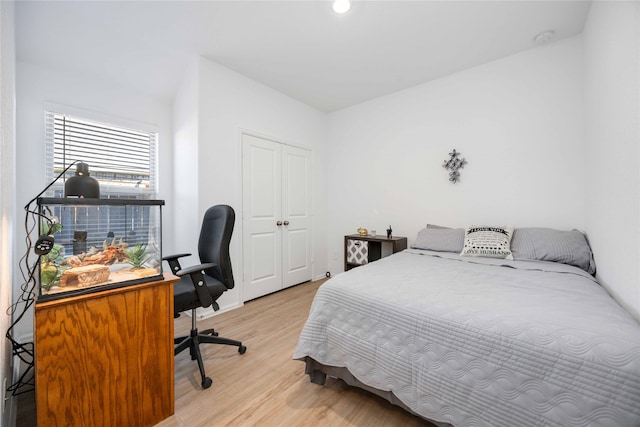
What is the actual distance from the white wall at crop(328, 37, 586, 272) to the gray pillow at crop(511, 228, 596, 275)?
296mm

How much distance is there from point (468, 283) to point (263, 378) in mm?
1494

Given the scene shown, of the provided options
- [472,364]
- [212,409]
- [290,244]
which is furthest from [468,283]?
[290,244]

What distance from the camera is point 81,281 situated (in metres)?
1.15

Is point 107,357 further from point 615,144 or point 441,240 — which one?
point 615,144

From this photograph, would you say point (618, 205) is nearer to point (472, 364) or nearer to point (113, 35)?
point (472, 364)

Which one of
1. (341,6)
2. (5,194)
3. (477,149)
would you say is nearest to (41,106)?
(5,194)

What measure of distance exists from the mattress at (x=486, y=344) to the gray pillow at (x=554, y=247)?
316mm

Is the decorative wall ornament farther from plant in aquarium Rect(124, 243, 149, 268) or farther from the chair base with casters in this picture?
plant in aquarium Rect(124, 243, 149, 268)

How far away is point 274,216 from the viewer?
11.0 feet

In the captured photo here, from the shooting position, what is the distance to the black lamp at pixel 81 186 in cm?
119

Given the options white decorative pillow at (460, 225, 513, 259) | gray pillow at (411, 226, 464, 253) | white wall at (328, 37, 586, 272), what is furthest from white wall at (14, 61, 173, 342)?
white decorative pillow at (460, 225, 513, 259)

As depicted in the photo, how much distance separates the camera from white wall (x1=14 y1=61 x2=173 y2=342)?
7.06 ft

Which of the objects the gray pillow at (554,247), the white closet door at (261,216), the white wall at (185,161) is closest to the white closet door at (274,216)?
the white closet door at (261,216)

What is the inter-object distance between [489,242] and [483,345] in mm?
1593
